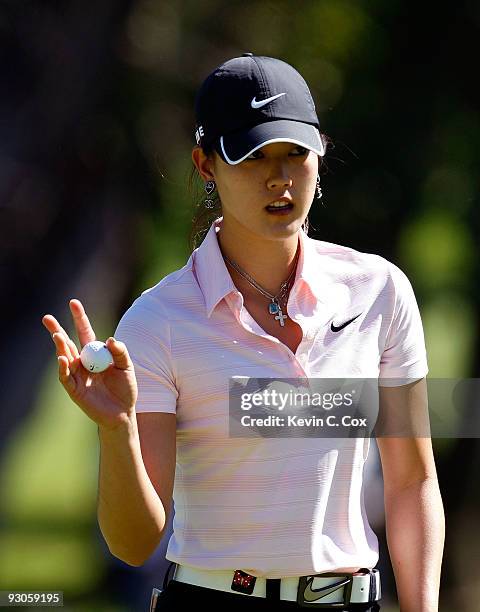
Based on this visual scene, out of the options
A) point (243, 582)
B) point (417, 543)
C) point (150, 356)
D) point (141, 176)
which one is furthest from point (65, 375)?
point (141, 176)

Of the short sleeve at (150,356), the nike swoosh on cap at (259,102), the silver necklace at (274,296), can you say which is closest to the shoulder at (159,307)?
the short sleeve at (150,356)

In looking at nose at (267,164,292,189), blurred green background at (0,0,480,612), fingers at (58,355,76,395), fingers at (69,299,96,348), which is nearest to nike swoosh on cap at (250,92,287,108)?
nose at (267,164,292,189)

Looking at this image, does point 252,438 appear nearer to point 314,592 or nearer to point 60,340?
point 314,592

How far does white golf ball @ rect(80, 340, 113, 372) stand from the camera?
6.39 ft

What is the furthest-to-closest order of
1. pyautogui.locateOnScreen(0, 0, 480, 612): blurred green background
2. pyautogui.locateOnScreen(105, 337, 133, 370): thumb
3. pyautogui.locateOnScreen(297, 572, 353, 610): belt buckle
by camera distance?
pyautogui.locateOnScreen(0, 0, 480, 612): blurred green background → pyautogui.locateOnScreen(297, 572, 353, 610): belt buckle → pyautogui.locateOnScreen(105, 337, 133, 370): thumb

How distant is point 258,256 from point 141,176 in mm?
2895

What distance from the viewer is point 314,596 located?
2.12 m

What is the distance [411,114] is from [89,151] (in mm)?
1396

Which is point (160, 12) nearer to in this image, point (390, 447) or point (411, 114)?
point (411, 114)

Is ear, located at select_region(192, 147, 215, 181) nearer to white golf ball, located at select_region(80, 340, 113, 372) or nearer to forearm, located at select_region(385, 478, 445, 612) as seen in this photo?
white golf ball, located at select_region(80, 340, 113, 372)

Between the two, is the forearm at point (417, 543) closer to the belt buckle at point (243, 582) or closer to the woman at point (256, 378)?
the woman at point (256, 378)

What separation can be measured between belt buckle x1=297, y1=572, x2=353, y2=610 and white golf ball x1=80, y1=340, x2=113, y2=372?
20.7 inches

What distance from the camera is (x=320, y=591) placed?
2125 mm

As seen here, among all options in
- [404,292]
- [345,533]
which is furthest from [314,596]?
[404,292]
